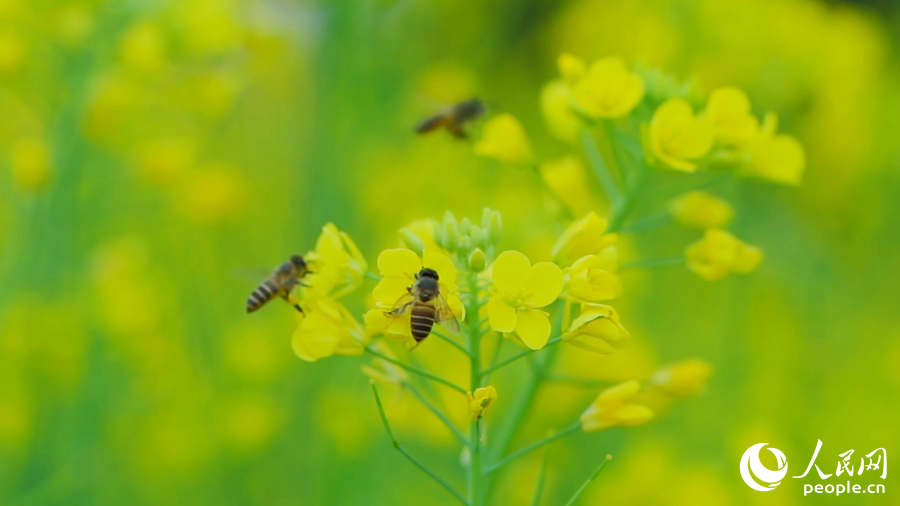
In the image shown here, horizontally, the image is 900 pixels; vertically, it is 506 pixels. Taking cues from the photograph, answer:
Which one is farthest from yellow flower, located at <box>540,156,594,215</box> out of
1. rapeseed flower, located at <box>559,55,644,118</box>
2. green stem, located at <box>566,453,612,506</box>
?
green stem, located at <box>566,453,612,506</box>

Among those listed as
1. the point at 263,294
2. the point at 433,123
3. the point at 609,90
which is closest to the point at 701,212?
the point at 609,90

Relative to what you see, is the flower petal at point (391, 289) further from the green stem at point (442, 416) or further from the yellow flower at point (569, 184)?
the yellow flower at point (569, 184)

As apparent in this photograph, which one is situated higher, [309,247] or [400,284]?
[309,247]

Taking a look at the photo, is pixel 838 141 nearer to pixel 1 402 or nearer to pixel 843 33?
pixel 843 33

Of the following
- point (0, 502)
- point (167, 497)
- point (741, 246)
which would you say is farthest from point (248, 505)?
point (741, 246)

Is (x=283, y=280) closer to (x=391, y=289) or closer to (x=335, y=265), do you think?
(x=335, y=265)

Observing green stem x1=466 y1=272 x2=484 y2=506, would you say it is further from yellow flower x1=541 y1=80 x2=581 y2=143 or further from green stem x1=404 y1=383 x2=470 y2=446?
yellow flower x1=541 y1=80 x2=581 y2=143

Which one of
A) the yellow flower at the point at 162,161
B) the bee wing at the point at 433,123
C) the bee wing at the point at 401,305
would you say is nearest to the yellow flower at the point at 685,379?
the bee wing at the point at 401,305
